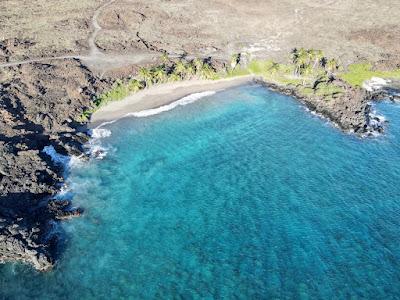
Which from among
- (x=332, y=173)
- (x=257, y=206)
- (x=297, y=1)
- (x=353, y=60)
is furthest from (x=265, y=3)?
(x=257, y=206)

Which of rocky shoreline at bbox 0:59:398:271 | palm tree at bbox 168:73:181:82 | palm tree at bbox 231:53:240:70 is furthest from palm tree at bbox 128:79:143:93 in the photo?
palm tree at bbox 231:53:240:70

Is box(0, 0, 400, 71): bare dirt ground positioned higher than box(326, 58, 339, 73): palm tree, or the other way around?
box(0, 0, 400, 71): bare dirt ground

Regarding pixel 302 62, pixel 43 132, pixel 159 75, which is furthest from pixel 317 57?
pixel 43 132

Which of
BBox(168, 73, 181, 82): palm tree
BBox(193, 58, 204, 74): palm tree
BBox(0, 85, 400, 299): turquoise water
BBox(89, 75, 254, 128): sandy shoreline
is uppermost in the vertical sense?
BBox(193, 58, 204, 74): palm tree

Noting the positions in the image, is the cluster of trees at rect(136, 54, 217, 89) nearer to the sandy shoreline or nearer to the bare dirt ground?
the sandy shoreline

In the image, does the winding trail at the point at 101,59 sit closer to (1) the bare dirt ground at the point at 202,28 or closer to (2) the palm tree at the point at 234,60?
(1) the bare dirt ground at the point at 202,28

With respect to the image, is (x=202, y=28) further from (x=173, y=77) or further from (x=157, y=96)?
(x=157, y=96)

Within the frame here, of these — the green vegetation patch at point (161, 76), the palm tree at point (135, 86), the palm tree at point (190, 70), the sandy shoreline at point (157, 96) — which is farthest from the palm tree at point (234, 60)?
the palm tree at point (135, 86)
